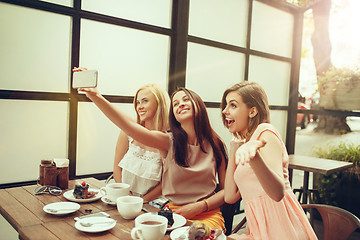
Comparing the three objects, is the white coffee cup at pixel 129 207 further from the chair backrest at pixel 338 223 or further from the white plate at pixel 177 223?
the chair backrest at pixel 338 223

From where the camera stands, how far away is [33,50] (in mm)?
2525

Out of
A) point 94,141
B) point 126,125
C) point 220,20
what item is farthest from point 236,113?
Answer: point 220,20

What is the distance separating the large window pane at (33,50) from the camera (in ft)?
7.87

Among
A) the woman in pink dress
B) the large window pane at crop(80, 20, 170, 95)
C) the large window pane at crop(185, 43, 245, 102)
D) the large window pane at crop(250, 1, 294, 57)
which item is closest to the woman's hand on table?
the woman in pink dress

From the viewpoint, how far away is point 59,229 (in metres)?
1.42

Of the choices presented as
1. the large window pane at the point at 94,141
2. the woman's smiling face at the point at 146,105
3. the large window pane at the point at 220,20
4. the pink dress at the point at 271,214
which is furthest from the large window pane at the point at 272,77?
the pink dress at the point at 271,214

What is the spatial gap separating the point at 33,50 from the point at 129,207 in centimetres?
167

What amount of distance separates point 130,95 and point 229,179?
4.85ft

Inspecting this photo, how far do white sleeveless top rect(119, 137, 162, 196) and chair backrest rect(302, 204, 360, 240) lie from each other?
1.15 meters

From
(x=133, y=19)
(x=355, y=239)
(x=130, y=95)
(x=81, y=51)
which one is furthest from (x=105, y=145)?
(x=355, y=239)

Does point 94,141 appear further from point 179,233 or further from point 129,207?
point 179,233

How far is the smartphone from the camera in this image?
155cm

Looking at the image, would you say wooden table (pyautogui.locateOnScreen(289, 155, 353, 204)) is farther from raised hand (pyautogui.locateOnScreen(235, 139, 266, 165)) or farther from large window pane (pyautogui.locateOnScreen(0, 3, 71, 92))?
large window pane (pyautogui.locateOnScreen(0, 3, 71, 92))

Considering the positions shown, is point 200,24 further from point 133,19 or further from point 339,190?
point 339,190
